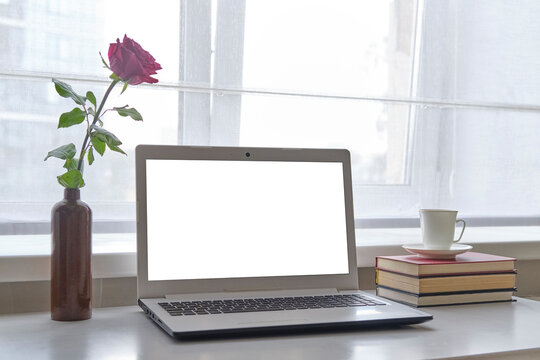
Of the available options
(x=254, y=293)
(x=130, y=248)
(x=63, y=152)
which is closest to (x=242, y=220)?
(x=254, y=293)

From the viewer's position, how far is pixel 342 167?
4.59ft

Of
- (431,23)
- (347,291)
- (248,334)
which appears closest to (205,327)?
(248,334)

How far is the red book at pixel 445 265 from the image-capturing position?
4.29 ft

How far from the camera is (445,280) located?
133 centimetres

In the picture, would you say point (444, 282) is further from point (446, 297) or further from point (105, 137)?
point (105, 137)

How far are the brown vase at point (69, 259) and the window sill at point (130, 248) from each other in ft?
0.40

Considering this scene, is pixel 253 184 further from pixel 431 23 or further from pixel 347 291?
pixel 431 23

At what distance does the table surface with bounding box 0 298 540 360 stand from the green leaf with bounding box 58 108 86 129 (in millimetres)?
333

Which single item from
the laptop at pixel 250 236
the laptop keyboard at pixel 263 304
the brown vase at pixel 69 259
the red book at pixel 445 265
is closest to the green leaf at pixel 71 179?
the brown vase at pixel 69 259

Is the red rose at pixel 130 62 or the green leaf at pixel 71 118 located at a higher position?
the red rose at pixel 130 62

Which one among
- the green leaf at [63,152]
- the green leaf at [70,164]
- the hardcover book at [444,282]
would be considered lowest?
the hardcover book at [444,282]

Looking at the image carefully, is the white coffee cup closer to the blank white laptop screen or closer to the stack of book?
the stack of book

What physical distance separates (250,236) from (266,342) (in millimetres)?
312

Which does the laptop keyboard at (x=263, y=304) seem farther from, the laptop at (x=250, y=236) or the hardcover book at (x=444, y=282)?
the hardcover book at (x=444, y=282)
